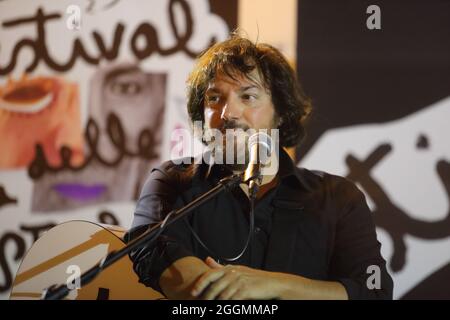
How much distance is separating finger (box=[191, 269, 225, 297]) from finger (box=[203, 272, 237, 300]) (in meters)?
0.01

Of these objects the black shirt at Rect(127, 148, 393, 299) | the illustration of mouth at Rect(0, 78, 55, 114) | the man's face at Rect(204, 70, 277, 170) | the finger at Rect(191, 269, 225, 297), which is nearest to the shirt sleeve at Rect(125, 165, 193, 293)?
the black shirt at Rect(127, 148, 393, 299)

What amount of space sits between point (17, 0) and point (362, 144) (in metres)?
Answer: 2.11

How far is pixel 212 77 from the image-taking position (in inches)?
74.4

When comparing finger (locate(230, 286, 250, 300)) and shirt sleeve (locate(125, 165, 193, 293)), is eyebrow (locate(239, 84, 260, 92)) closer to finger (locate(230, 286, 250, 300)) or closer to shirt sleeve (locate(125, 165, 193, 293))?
shirt sleeve (locate(125, 165, 193, 293))

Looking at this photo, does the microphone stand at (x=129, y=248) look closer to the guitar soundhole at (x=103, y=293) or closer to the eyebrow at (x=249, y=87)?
the eyebrow at (x=249, y=87)

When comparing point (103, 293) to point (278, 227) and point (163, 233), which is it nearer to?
point (163, 233)

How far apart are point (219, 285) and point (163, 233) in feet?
1.14

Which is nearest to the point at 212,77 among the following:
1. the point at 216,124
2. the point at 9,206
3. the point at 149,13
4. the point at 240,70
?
the point at 240,70

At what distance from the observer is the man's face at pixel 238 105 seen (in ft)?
5.47

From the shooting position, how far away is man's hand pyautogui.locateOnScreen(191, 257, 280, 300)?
51.8 inches

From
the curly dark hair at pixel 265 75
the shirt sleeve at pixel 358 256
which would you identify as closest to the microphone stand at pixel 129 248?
the shirt sleeve at pixel 358 256

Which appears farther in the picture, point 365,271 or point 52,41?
point 52,41

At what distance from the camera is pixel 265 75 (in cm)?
190

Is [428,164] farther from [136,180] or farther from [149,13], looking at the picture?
[149,13]
